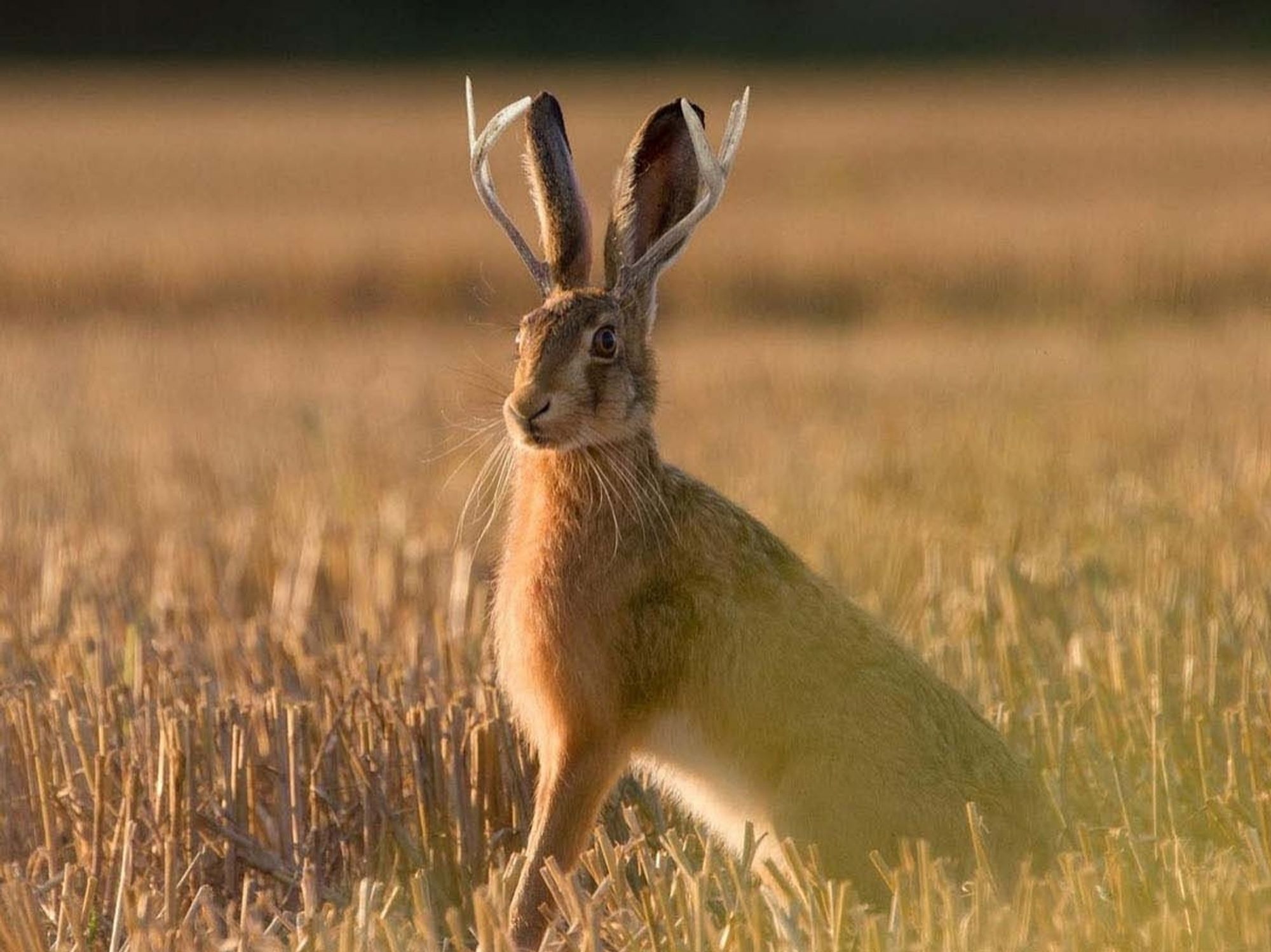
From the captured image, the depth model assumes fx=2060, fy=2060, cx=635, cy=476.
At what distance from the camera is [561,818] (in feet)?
15.5

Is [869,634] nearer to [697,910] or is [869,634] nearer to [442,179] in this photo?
[697,910]

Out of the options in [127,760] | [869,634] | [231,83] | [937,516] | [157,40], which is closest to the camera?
[869,634]

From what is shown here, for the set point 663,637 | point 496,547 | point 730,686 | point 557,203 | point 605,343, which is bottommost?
point 496,547

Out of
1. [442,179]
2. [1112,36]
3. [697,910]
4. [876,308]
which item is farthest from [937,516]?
[1112,36]

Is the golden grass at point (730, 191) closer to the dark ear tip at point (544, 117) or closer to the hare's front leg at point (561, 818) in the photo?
the dark ear tip at point (544, 117)

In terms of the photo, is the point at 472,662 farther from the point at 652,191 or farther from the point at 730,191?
the point at 730,191

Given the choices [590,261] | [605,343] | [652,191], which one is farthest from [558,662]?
[652,191]

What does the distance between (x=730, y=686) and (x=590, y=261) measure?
3.64 feet

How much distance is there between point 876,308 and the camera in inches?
825

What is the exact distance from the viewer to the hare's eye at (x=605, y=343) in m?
4.80

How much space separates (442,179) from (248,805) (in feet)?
83.3

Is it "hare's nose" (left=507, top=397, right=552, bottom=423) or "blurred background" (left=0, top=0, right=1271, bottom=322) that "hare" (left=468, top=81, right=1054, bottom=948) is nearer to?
"hare's nose" (left=507, top=397, right=552, bottom=423)

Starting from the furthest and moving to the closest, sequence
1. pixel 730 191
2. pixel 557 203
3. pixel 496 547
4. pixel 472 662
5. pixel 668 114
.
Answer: pixel 730 191
pixel 496 547
pixel 472 662
pixel 668 114
pixel 557 203

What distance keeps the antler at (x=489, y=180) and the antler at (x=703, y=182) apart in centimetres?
22
